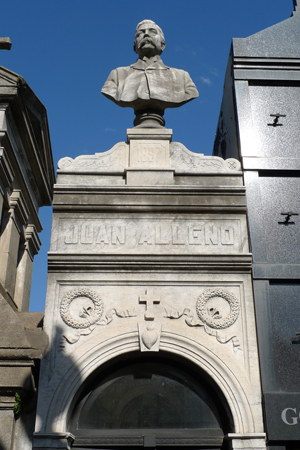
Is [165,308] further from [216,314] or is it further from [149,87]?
[149,87]

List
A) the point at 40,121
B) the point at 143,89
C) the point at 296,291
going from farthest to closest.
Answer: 1. the point at 40,121
2. the point at 143,89
3. the point at 296,291

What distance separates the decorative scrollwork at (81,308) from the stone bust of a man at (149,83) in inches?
163

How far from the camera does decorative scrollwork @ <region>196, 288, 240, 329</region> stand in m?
9.10

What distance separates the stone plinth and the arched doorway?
14 centimetres

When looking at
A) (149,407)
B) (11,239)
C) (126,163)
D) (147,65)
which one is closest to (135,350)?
(149,407)

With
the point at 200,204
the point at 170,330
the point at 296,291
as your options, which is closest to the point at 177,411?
the point at 170,330

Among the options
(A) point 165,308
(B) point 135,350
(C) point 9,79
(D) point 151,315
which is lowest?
(B) point 135,350

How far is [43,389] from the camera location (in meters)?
8.61

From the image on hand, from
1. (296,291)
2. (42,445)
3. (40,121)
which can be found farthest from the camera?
(40,121)

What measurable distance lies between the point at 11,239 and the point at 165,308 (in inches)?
218

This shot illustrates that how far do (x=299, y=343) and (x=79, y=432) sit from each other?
148 inches

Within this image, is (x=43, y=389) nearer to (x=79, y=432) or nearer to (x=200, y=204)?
(x=79, y=432)

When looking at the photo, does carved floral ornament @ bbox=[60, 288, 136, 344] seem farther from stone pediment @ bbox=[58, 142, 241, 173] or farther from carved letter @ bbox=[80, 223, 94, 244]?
stone pediment @ bbox=[58, 142, 241, 173]

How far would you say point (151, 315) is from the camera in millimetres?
9062
